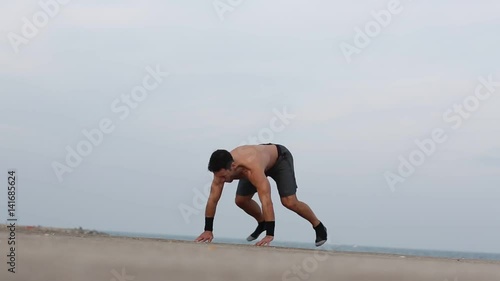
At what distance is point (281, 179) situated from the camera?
757 centimetres

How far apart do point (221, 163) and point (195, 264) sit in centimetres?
168

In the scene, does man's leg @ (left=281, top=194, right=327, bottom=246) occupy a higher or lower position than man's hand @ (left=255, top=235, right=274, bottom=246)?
higher

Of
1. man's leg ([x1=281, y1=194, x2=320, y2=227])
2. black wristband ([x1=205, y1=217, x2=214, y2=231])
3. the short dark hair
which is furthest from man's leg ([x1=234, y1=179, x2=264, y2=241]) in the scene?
the short dark hair

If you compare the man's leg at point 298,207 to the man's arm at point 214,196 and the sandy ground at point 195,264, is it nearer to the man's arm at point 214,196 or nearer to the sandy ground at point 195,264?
the man's arm at point 214,196

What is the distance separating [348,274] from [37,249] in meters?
2.29

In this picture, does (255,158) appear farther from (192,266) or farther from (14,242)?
(14,242)

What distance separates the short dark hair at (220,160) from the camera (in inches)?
266

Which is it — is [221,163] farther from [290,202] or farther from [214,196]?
[290,202]

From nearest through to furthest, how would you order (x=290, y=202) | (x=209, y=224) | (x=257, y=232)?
(x=209, y=224) < (x=290, y=202) < (x=257, y=232)

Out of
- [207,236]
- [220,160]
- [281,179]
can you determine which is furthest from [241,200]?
[220,160]

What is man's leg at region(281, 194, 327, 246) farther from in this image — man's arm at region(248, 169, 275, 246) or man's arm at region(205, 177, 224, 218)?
man's arm at region(205, 177, 224, 218)

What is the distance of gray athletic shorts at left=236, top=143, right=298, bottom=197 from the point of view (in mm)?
7508

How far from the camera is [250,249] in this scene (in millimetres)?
5285

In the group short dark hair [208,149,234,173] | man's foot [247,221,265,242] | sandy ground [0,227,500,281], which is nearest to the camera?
sandy ground [0,227,500,281]
